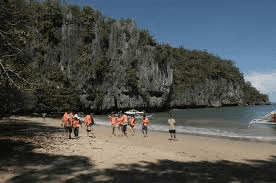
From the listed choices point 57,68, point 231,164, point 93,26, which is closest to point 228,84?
point 93,26

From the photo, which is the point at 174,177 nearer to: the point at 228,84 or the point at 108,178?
the point at 108,178

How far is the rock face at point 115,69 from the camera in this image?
47688mm

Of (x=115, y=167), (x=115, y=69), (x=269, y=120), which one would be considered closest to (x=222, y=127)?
(x=269, y=120)

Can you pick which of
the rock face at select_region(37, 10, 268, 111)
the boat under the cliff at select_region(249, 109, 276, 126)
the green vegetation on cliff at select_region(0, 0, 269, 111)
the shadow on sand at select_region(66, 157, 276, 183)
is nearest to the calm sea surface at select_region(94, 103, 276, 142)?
the boat under the cliff at select_region(249, 109, 276, 126)

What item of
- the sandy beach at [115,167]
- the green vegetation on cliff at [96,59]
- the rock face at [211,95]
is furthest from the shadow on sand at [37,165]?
the rock face at [211,95]

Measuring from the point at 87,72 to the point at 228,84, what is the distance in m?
80.5

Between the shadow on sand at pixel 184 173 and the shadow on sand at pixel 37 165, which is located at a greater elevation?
the shadow on sand at pixel 37 165

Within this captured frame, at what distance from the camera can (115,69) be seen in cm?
5084

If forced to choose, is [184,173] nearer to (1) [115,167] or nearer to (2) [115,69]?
(1) [115,167]

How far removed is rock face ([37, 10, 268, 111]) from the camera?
156 ft

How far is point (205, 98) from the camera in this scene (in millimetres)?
92688

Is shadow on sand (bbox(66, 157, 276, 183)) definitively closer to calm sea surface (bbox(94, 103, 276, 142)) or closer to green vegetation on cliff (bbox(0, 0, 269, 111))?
calm sea surface (bbox(94, 103, 276, 142))

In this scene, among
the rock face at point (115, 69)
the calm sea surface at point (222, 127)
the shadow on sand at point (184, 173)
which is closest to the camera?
the shadow on sand at point (184, 173)

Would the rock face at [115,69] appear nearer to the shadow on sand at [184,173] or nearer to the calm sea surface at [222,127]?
the calm sea surface at [222,127]
